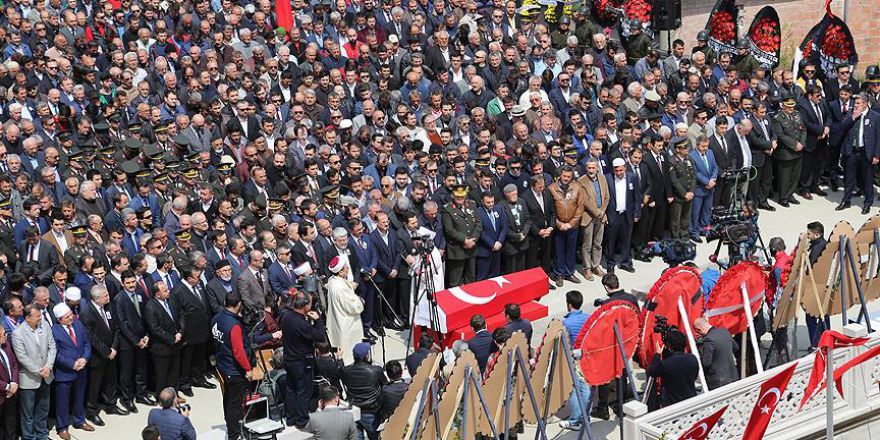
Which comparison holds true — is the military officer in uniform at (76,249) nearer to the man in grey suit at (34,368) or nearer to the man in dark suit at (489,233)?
the man in grey suit at (34,368)

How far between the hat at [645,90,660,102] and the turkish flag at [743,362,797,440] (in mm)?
8017

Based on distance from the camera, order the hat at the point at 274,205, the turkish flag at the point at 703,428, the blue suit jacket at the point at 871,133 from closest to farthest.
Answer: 1. the turkish flag at the point at 703,428
2. the hat at the point at 274,205
3. the blue suit jacket at the point at 871,133

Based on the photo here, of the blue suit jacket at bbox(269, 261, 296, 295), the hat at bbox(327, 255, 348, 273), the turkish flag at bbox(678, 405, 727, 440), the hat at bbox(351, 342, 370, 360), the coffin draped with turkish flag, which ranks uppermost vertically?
the hat at bbox(327, 255, 348, 273)

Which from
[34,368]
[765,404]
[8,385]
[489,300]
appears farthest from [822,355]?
[8,385]

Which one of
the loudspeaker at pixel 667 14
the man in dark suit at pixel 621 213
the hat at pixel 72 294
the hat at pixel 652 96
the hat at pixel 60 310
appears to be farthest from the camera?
the loudspeaker at pixel 667 14

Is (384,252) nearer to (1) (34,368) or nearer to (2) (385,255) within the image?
(2) (385,255)

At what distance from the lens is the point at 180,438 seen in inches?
489

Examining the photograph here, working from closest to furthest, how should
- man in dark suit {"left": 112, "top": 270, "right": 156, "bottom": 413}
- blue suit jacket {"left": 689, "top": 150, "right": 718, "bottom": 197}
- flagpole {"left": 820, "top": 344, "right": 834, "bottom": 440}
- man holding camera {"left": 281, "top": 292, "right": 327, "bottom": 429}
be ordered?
flagpole {"left": 820, "top": 344, "right": 834, "bottom": 440} < man holding camera {"left": 281, "top": 292, "right": 327, "bottom": 429} < man in dark suit {"left": 112, "top": 270, "right": 156, "bottom": 413} < blue suit jacket {"left": 689, "top": 150, "right": 718, "bottom": 197}

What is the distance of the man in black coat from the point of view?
1512cm

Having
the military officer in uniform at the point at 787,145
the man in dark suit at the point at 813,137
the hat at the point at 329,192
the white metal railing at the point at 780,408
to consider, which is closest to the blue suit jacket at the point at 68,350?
A: the hat at the point at 329,192

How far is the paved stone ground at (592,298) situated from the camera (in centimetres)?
1453

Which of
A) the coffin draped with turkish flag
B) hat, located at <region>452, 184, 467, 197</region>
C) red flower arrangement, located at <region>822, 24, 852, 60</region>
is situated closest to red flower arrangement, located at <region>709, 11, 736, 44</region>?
red flower arrangement, located at <region>822, 24, 852, 60</region>

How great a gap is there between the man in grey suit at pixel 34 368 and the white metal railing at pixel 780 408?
556 cm

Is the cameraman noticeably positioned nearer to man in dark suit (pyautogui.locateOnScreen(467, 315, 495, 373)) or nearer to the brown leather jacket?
man in dark suit (pyautogui.locateOnScreen(467, 315, 495, 373))
